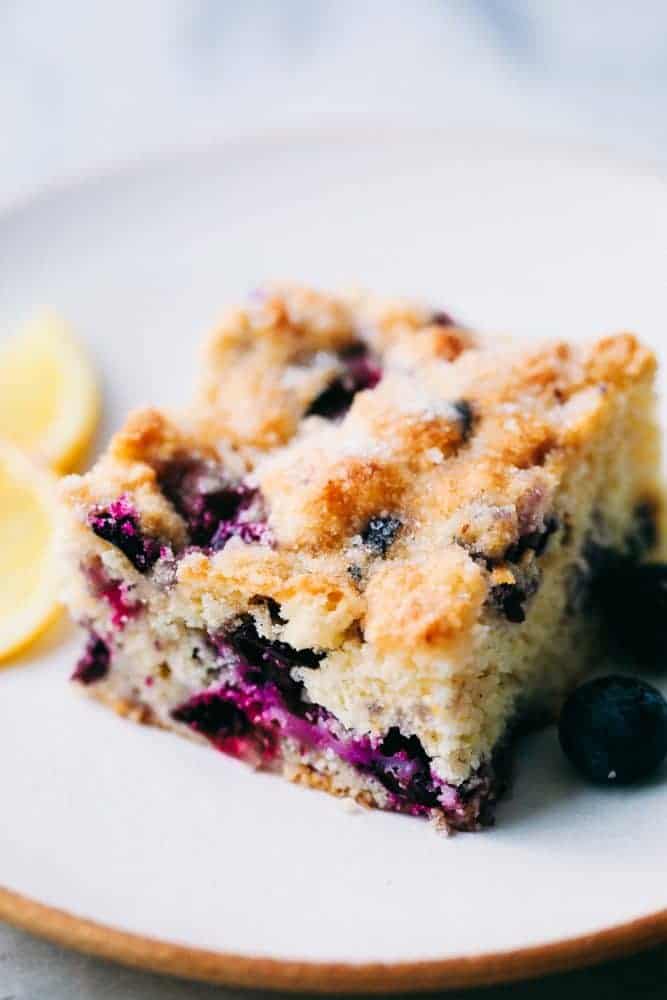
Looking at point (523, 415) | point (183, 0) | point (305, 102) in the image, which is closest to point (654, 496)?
point (523, 415)

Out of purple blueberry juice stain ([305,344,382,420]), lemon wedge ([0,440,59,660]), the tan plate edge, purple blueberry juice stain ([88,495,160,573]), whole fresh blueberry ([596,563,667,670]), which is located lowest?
whole fresh blueberry ([596,563,667,670])

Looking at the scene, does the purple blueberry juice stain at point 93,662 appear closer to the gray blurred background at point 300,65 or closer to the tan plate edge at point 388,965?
the tan plate edge at point 388,965

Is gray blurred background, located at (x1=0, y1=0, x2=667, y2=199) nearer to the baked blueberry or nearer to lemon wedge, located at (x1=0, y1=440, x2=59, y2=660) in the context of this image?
lemon wedge, located at (x1=0, y1=440, x2=59, y2=660)

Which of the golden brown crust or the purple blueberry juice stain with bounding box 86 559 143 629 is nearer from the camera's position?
the golden brown crust

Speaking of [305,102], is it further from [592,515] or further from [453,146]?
[592,515]

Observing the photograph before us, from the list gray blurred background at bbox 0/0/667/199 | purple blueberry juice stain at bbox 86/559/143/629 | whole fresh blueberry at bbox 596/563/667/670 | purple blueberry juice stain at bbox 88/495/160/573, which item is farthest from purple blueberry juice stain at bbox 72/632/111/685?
gray blurred background at bbox 0/0/667/199

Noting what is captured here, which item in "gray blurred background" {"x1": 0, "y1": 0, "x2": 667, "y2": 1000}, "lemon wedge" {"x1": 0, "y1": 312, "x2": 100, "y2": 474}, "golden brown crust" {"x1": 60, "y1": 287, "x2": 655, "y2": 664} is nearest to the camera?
"golden brown crust" {"x1": 60, "y1": 287, "x2": 655, "y2": 664}

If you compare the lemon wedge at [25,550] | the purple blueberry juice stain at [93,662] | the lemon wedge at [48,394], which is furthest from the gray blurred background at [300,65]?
the purple blueberry juice stain at [93,662]
